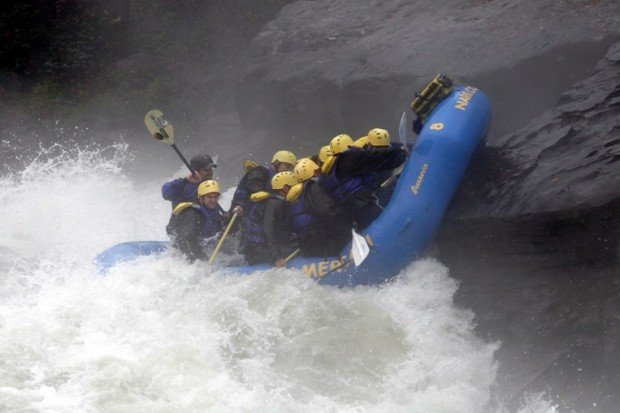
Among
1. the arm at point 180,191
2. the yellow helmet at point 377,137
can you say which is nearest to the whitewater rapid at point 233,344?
the arm at point 180,191

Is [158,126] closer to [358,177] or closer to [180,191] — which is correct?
[180,191]

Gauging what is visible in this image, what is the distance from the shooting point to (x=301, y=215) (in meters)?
6.57

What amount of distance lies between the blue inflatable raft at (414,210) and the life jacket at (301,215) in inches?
12.0

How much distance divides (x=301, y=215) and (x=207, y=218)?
1062 millimetres

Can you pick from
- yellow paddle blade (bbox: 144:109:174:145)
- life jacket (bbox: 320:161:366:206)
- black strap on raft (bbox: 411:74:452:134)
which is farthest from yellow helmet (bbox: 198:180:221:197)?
black strap on raft (bbox: 411:74:452:134)

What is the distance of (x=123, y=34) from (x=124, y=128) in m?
2.94

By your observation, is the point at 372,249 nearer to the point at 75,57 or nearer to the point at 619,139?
the point at 619,139

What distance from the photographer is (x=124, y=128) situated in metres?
13.3

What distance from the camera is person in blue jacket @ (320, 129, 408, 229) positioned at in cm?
655

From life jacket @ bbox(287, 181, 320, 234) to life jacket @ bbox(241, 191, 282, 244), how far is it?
9.6 inches

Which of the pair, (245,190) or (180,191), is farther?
(180,191)

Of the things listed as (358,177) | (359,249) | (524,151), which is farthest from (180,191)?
(524,151)

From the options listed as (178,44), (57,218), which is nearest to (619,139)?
(57,218)

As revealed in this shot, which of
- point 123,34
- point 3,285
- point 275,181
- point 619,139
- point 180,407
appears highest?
point 123,34
